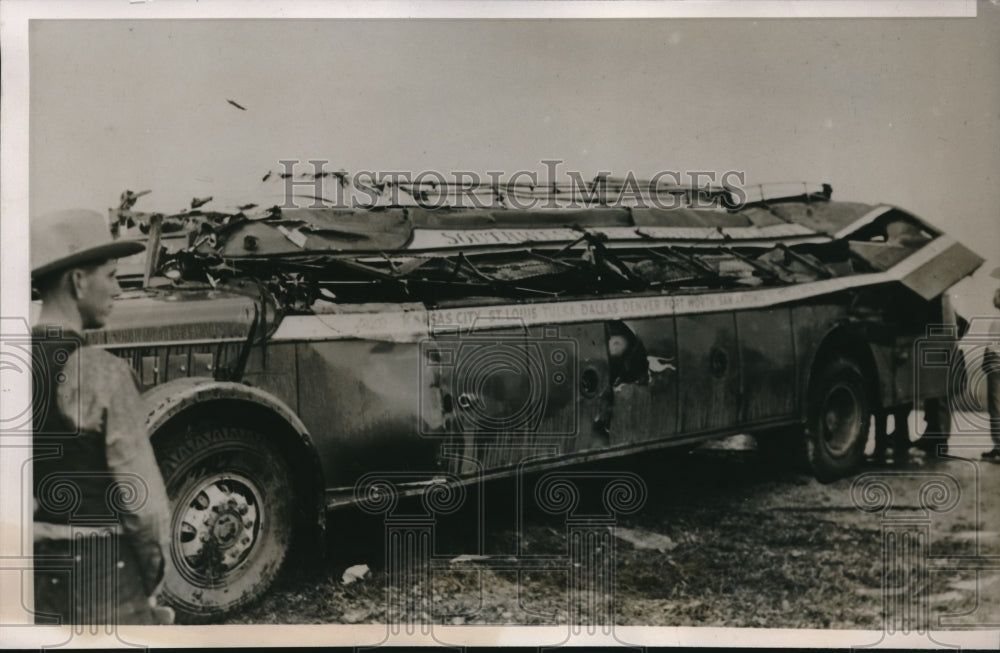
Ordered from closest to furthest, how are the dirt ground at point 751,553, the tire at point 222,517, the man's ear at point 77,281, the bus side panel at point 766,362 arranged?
the tire at point 222,517 < the man's ear at point 77,281 < the dirt ground at point 751,553 < the bus side panel at point 766,362

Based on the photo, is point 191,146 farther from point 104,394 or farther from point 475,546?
point 475,546

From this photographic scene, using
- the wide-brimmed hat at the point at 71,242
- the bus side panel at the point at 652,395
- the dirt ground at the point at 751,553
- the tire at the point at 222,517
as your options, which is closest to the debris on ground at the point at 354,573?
the dirt ground at the point at 751,553

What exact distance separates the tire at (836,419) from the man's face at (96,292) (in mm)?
2837

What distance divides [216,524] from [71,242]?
1226 mm

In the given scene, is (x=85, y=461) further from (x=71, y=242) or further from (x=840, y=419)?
(x=840, y=419)

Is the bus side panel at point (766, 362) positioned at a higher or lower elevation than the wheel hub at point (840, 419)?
higher

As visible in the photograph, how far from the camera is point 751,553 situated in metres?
3.51

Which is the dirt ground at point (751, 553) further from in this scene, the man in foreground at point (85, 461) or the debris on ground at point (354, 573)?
the man in foreground at point (85, 461)

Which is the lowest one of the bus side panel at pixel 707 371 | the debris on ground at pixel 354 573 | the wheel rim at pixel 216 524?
the debris on ground at pixel 354 573

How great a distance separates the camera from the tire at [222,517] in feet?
10.3

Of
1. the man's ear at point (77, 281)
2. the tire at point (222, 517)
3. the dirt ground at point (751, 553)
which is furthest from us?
the dirt ground at point (751, 553)

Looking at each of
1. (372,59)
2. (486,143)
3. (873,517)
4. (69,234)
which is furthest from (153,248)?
(873,517)

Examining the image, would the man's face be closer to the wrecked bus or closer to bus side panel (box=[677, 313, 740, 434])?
the wrecked bus

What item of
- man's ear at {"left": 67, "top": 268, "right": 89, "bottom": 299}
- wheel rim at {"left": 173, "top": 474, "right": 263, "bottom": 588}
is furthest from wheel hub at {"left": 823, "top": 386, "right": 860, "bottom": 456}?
man's ear at {"left": 67, "top": 268, "right": 89, "bottom": 299}
